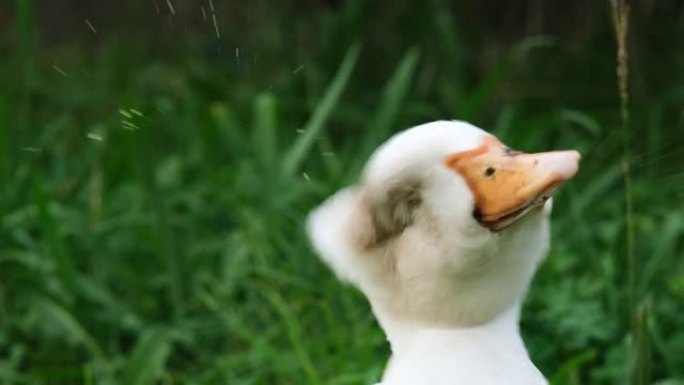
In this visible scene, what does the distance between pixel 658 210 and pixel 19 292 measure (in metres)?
1.10

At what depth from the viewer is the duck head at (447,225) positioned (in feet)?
4.62

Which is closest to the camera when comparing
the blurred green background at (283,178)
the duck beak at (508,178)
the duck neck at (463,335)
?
the duck beak at (508,178)

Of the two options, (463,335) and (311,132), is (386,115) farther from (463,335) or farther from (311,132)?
(463,335)

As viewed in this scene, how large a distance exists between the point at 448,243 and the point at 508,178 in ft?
0.26

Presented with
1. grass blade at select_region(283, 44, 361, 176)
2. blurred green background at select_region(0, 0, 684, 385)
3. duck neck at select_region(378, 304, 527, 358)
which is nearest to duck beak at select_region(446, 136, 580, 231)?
duck neck at select_region(378, 304, 527, 358)

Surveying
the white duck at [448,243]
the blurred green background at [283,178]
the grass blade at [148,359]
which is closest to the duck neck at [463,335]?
the white duck at [448,243]

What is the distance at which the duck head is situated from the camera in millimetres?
1407

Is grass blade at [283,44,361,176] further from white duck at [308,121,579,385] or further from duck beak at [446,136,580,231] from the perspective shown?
duck beak at [446,136,580,231]

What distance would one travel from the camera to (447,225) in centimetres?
143

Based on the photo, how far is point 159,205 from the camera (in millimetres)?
2713

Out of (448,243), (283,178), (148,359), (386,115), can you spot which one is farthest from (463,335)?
(386,115)

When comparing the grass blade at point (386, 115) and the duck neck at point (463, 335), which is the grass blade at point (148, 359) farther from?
the duck neck at point (463, 335)

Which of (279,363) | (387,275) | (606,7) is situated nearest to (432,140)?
(387,275)

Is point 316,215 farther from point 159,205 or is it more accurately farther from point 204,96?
point 204,96
